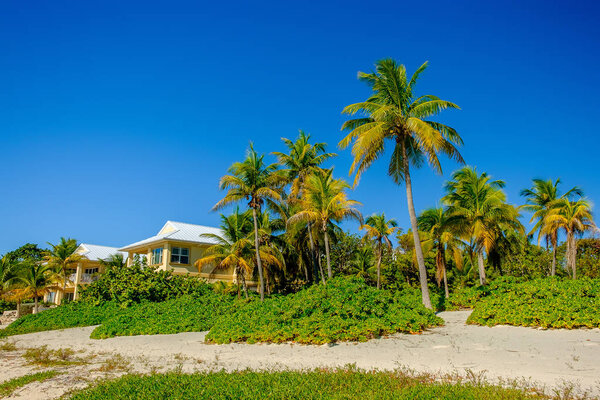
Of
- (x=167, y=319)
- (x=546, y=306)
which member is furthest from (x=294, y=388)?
(x=167, y=319)

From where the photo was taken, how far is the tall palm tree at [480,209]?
22.4 metres

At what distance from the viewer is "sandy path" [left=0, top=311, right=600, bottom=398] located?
7.61 m

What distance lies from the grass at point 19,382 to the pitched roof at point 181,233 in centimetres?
2438

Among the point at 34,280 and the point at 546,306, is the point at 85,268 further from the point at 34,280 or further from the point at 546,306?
the point at 546,306

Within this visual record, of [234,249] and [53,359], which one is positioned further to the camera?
[234,249]

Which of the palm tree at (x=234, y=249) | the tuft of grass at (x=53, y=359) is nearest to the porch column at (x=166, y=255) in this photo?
the palm tree at (x=234, y=249)

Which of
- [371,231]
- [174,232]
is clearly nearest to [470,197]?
[371,231]

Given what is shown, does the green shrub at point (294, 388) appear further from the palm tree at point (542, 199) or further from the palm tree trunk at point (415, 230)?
the palm tree at point (542, 199)

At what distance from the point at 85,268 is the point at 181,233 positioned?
17.1 meters

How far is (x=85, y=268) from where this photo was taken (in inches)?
1761

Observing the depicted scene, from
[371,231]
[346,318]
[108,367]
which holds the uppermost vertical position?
[371,231]

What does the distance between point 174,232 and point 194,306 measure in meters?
14.9

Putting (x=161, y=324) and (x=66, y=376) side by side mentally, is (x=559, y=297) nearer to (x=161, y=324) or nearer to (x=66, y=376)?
(x=66, y=376)

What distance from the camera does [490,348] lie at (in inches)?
386
